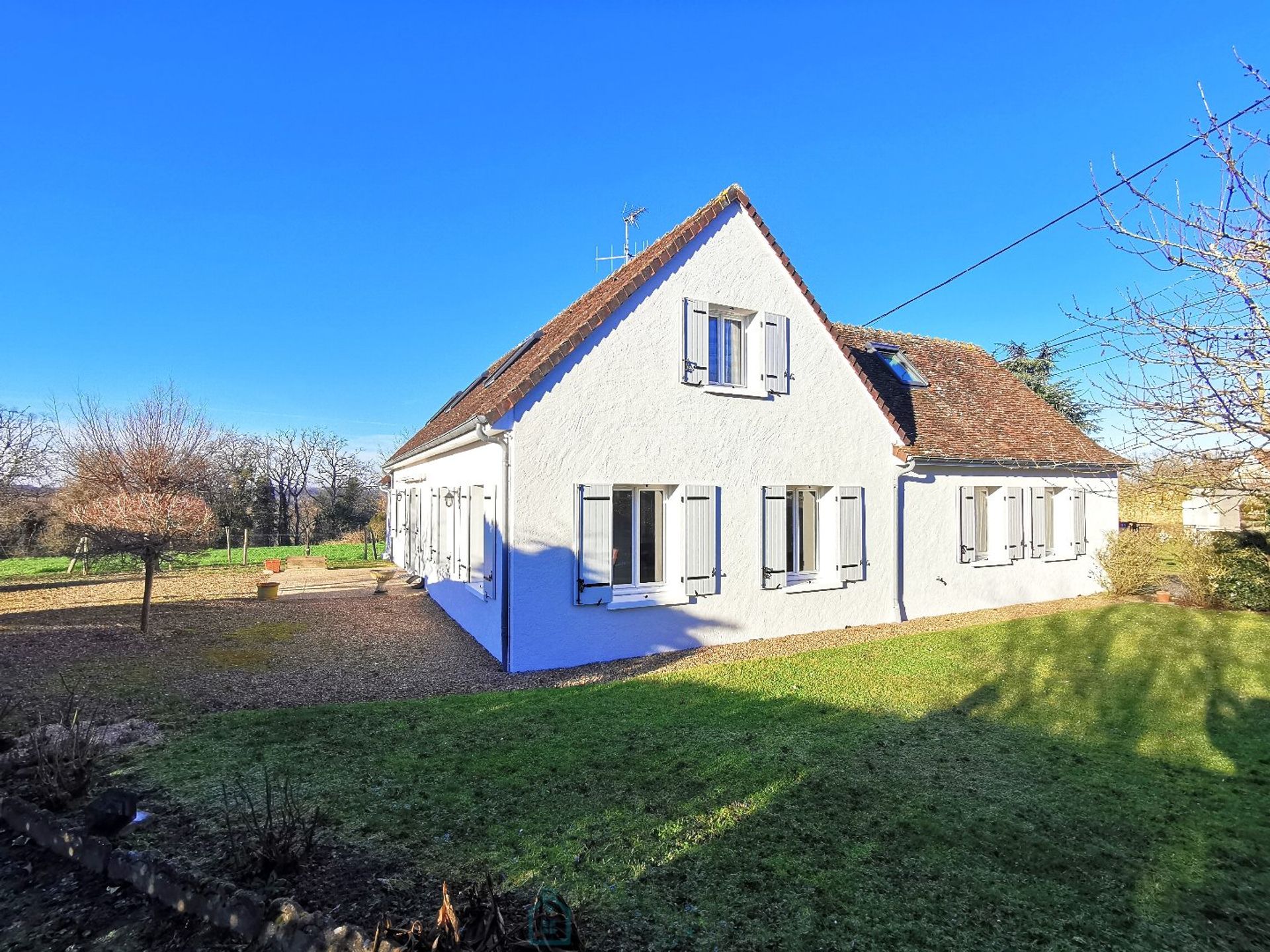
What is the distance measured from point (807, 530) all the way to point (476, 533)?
18.6 ft

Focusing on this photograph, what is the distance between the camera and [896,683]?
7305 mm

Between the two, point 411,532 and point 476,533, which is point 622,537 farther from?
point 411,532

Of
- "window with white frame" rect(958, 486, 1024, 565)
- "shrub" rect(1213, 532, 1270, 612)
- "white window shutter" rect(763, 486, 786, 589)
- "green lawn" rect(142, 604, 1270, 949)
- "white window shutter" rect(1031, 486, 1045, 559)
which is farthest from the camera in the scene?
"white window shutter" rect(1031, 486, 1045, 559)

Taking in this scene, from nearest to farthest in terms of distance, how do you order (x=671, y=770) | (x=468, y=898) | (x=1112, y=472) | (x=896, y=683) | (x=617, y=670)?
(x=468, y=898), (x=671, y=770), (x=896, y=683), (x=617, y=670), (x=1112, y=472)

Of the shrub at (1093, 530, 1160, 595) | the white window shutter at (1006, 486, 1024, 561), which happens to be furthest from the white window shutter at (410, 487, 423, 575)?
the shrub at (1093, 530, 1160, 595)

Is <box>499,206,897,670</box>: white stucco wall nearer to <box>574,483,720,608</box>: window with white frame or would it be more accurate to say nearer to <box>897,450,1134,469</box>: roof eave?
<box>574,483,720,608</box>: window with white frame

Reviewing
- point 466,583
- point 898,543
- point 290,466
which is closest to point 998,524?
point 898,543

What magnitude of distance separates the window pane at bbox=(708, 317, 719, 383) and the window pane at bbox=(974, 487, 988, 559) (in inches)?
271

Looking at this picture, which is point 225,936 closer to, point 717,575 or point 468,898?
point 468,898

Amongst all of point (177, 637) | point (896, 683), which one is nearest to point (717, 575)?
point (896, 683)

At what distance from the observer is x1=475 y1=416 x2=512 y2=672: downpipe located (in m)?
7.64

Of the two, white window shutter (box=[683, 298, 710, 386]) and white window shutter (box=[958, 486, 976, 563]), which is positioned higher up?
white window shutter (box=[683, 298, 710, 386])

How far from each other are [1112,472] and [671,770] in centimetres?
1472

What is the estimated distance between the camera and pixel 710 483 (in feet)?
29.8
